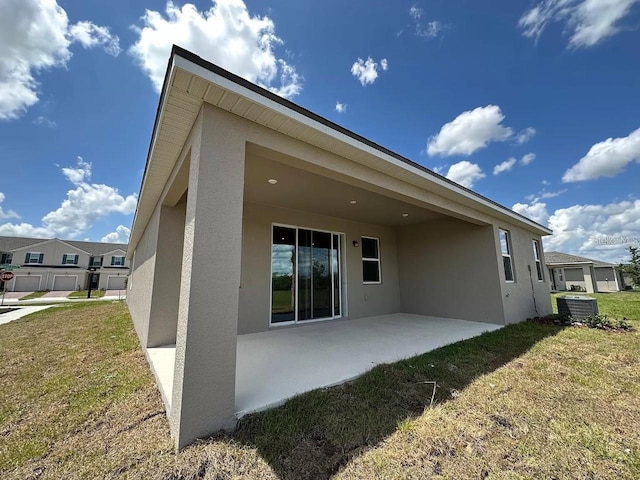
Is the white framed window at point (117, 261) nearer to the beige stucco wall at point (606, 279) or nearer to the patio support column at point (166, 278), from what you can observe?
the patio support column at point (166, 278)

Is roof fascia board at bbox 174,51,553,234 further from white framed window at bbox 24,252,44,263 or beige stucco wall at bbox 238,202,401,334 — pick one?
white framed window at bbox 24,252,44,263

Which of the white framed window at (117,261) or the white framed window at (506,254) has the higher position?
the white framed window at (117,261)

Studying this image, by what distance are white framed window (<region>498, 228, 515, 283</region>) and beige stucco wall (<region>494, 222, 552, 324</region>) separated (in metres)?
0.11

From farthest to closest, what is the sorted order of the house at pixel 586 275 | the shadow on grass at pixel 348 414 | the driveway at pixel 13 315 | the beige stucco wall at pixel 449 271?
1. the house at pixel 586 275
2. the driveway at pixel 13 315
3. the beige stucco wall at pixel 449 271
4. the shadow on grass at pixel 348 414

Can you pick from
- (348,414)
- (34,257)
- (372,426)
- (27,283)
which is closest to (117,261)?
(34,257)

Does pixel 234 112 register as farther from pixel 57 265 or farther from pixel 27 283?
pixel 57 265

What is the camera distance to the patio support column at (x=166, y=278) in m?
4.65

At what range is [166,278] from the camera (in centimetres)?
475

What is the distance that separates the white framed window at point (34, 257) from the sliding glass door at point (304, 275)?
38.4m

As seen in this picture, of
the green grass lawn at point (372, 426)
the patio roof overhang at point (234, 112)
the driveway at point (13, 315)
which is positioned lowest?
the driveway at point (13, 315)

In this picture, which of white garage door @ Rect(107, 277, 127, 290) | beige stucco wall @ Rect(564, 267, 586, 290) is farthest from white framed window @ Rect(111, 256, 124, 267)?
beige stucco wall @ Rect(564, 267, 586, 290)

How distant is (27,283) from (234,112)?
39427mm

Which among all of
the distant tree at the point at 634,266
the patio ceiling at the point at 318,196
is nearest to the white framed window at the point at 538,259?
the patio ceiling at the point at 318,196

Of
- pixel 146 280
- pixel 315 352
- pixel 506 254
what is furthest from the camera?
pixel 506 254
